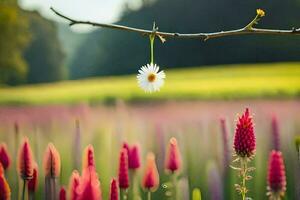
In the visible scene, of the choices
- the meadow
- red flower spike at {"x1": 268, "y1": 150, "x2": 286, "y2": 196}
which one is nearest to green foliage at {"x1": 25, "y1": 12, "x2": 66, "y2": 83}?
the meadow

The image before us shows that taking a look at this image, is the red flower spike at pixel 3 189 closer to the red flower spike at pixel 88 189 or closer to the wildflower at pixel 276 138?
the red flower spike at pixel 88 189

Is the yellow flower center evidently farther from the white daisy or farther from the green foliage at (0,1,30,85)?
the green foliage at (0,1,30,85)

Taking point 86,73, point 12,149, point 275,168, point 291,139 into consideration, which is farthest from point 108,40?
point 275,168

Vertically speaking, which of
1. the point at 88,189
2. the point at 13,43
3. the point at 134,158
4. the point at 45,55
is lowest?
the point at 88,189

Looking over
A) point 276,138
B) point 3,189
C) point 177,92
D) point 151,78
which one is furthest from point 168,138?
point 177,92

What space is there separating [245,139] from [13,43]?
102 inches

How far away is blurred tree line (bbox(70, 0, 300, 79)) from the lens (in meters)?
1.98

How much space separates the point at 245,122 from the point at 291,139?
1.60ft

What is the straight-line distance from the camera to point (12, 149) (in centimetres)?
133

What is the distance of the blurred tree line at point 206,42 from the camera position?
198 cm

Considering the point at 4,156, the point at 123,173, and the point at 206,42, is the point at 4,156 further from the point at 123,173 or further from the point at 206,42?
the point at 206,42

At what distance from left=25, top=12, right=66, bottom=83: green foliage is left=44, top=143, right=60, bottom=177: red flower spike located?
3.65ft

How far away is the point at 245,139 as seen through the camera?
70cm

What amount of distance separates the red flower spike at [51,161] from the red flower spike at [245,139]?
0.27m
